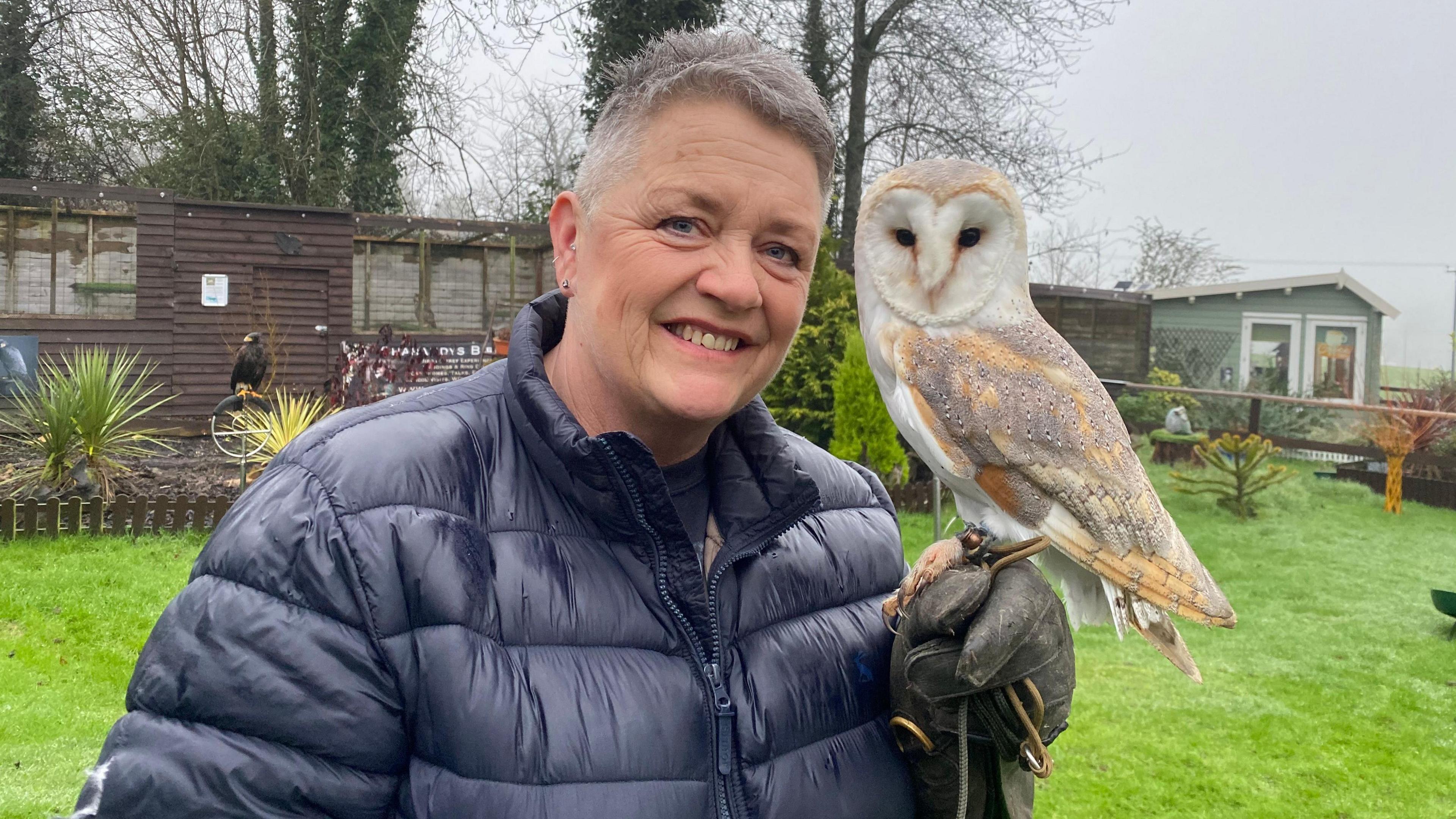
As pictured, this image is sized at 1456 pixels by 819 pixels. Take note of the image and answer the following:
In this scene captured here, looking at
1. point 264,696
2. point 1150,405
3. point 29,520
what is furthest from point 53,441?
point 1150,405

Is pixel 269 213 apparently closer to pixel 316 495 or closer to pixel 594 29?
pixel 594 29

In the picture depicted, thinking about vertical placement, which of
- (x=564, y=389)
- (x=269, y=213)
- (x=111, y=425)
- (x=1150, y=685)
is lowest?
(x=1150, y=685)

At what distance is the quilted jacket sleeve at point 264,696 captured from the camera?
91cm

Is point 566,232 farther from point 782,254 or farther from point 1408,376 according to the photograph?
point 1408,376

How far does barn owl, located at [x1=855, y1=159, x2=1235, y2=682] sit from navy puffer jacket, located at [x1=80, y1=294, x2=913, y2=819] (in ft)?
1.48

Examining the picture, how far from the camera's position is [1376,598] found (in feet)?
20.5

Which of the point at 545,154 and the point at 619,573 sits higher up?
the point at 545,154

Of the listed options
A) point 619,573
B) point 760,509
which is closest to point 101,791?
point 619,573

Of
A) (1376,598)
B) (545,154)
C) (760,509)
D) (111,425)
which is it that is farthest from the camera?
(545,154)

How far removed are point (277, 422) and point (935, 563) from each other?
690 centimetres

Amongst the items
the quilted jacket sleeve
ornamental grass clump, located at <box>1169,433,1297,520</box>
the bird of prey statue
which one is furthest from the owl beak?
the bird of prey statue

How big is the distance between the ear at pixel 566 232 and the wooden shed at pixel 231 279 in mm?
9274

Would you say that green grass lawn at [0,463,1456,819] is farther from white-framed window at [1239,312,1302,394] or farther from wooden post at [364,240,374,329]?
white-framed window at [1239,312,1302,394]

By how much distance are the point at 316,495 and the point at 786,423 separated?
782cm
